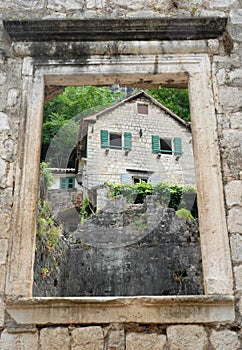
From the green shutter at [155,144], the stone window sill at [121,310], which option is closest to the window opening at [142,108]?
the green shutter at [155,144]

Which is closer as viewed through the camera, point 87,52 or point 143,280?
point 87,52

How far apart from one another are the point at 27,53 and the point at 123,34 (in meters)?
0.85

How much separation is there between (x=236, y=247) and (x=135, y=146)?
1750cm

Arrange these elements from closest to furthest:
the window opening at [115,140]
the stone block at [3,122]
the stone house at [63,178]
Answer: the stone block at [3,122] → the window opening at [115,140] → the stone house at [63,178]

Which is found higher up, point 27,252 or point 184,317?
point 27,252

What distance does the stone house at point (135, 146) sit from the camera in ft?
64.7

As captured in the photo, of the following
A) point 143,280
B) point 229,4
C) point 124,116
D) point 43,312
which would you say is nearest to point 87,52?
point 229,4

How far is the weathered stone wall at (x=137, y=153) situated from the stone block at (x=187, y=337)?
16.3m

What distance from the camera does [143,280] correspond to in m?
14.4

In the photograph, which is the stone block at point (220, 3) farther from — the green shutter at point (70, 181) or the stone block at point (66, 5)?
the green shutter at point (70, 181)

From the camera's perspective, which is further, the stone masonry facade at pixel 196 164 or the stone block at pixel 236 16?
the stone block at pixel 236 16

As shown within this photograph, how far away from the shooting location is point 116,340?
2.98m

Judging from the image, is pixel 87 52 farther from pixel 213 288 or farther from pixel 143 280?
pixel 143 280

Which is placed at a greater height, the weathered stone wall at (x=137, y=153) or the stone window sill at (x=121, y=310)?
the weathered stone wall at (x=137, y=153)
